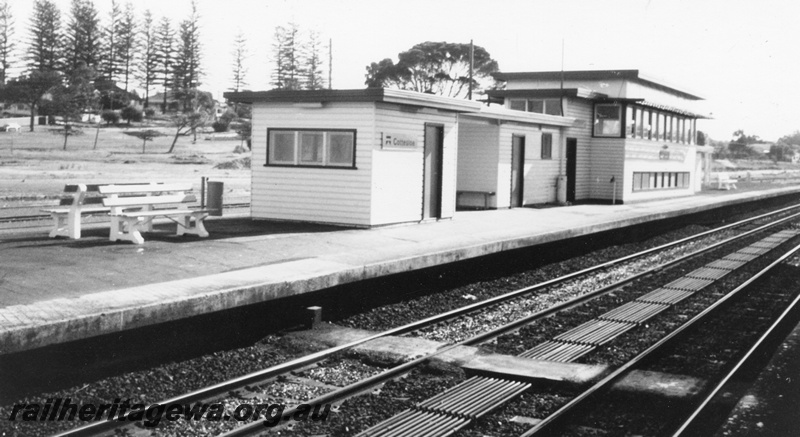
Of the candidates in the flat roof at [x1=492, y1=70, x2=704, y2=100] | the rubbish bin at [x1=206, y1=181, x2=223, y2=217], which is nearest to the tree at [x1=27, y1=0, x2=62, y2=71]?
the flat roof at [x1=492, y1=70, x2=704, y2=100]

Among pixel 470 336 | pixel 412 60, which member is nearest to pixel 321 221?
pixel 470 336

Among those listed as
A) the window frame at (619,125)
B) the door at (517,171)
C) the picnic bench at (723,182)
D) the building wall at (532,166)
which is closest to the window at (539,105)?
the building wall at (532,166)

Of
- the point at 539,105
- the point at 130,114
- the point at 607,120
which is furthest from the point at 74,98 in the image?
the point at 607,120

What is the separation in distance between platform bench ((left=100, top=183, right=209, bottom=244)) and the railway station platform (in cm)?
21

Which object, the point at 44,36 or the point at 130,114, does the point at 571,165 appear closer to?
the point at 130,114

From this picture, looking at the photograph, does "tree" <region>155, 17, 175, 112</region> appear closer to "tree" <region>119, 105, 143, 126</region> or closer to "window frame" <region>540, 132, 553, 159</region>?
"tree" <region>119, 105, 143, 126</region>

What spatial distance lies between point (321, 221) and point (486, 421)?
994 centimetres

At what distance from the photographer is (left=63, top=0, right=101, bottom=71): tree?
76.3m

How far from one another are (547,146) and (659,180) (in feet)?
32.3

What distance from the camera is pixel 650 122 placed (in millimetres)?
32312

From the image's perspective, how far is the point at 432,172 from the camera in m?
17.5

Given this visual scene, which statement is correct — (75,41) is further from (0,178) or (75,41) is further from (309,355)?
(309,355)

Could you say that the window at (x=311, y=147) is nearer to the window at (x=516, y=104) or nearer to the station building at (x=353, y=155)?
the station building at (x=353, y=155)

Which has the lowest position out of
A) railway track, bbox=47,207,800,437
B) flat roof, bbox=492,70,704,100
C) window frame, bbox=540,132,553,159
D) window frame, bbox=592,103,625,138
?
→ railway track, bbox=47,207,800,437
